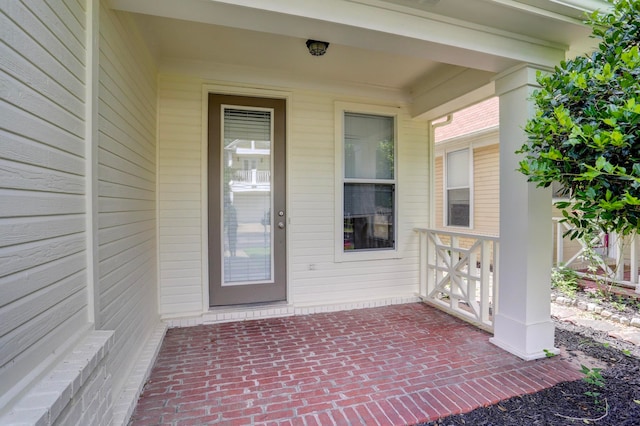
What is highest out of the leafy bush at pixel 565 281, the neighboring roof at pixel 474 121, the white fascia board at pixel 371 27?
the neighboring roof at pixel 474 121

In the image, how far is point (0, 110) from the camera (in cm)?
99

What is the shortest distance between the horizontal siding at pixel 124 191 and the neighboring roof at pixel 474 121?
5077mm

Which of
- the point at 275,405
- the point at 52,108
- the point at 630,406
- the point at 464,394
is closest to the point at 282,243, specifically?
the point at 275,405

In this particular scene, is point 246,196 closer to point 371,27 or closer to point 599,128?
point 371,27

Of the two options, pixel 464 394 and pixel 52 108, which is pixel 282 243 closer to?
pixel 464 394

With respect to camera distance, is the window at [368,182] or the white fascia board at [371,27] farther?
the window at [368,182]

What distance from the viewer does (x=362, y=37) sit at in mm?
2238

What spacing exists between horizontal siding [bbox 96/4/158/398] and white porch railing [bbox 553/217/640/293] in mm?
4794

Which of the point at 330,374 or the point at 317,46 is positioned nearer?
the point at 330,374

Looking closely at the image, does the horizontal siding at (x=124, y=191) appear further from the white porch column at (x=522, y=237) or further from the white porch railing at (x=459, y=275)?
the white porch railing at (x=459, y=275)

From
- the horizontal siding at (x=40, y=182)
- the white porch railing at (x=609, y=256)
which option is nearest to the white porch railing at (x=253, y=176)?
the horizontal siding at (x=40, y=182)

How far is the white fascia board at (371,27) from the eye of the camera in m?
1.92

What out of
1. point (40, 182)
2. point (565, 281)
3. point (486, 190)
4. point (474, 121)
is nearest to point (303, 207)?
point (40, 182)

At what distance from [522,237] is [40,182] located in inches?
124
